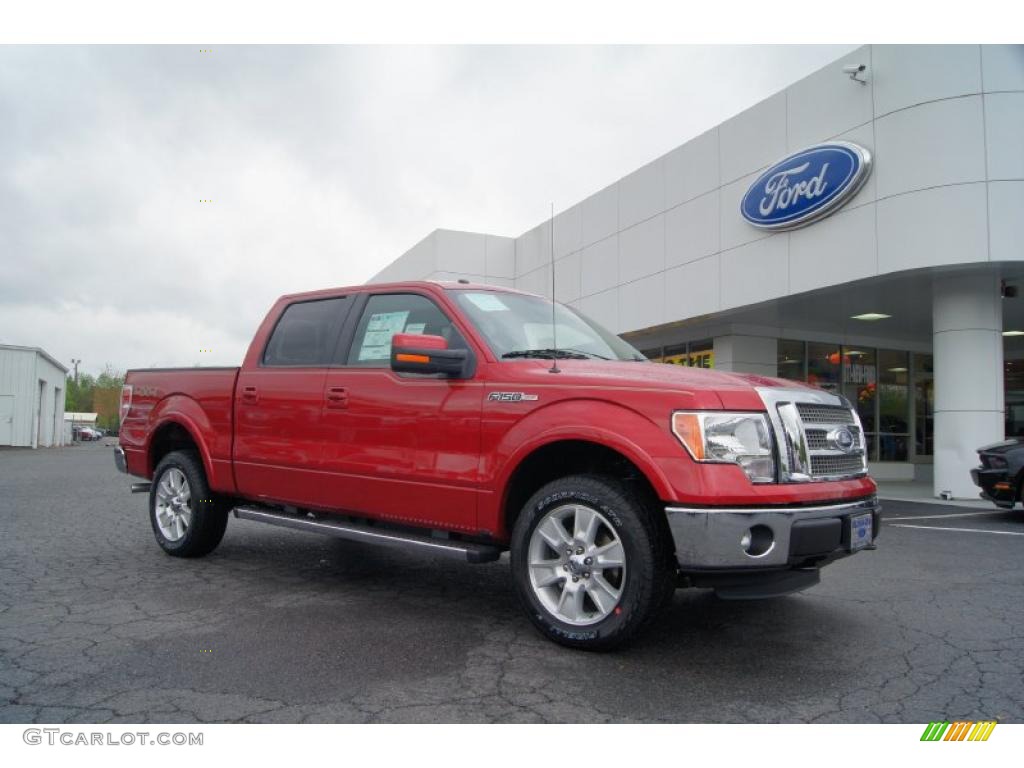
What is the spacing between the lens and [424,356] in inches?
163

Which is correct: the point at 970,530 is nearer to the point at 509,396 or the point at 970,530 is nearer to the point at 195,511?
the point at 509,396

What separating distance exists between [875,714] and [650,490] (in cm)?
135

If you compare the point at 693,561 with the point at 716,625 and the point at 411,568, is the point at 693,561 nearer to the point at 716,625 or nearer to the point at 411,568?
the point at 716,625

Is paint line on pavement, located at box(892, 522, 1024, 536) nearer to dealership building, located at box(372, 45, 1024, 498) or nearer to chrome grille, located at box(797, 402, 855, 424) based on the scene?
dealership building, located at box(372, 45, 1024, 498)

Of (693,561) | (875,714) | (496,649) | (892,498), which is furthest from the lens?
(892,498)

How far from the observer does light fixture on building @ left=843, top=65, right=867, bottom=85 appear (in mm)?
12766

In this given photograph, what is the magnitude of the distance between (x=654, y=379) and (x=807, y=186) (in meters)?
11.5

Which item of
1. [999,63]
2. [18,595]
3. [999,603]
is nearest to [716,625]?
[999,603]

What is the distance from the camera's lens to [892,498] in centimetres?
1335

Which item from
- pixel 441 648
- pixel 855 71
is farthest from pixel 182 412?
pixel 855 71
